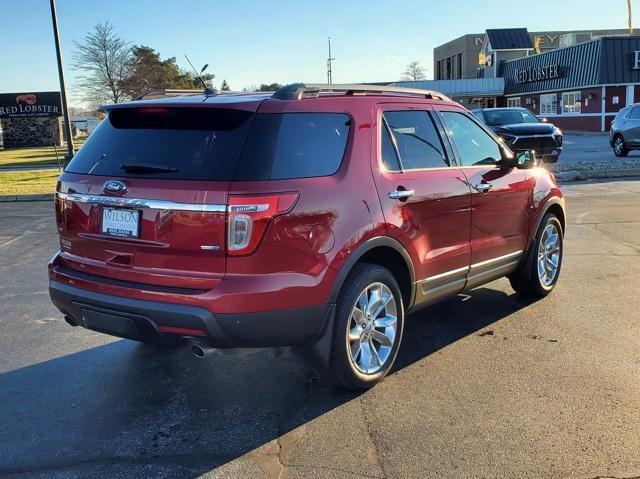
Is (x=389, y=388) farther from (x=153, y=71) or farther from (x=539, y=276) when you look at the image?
(x=153, y=71)

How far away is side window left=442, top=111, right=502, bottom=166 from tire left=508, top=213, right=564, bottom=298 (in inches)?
38.7

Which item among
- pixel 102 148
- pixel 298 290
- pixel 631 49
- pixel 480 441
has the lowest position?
pixel 480 441

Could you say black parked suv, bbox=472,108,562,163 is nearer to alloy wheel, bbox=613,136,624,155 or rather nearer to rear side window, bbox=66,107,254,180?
alloy wheel, bbox=613,136,624,155

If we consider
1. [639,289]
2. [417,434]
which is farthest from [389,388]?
[639,289]

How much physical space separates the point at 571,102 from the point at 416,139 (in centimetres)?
4163

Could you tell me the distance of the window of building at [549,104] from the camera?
145ft

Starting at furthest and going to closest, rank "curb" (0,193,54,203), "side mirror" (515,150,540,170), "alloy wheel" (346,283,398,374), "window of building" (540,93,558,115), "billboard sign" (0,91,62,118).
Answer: "billboard sign" (0,91,62,118), "window of building" (540,93,558,115), "curb" (0,193,54,203), "side mirror" (515,150,540,170), "alloy wheel" (346,283,398,374)

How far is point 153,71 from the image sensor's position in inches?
2019

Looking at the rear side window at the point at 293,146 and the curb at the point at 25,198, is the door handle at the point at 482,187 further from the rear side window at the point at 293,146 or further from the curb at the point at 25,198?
the curb at the point at 25,198

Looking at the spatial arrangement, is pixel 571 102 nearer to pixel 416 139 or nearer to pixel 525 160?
pixel 525 160

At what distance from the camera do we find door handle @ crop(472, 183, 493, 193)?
15.6 ft

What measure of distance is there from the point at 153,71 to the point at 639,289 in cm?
5052

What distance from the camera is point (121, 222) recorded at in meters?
3.53

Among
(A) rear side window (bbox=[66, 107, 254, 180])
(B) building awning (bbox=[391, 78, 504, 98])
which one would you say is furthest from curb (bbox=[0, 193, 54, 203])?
(B) building awning (bbox=[391, 78, 504, 98])
